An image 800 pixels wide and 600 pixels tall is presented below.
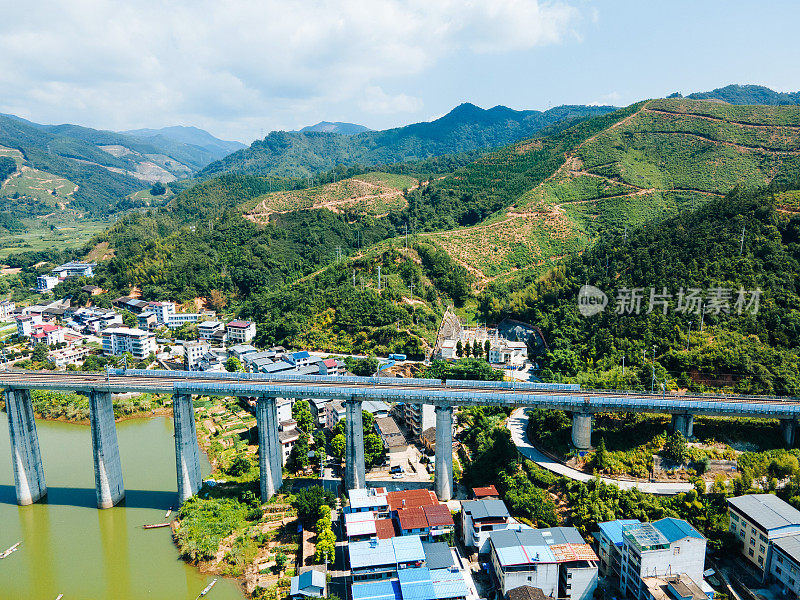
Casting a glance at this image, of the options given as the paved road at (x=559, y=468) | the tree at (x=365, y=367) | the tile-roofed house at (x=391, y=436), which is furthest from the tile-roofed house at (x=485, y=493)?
the tree at (x=365, y=367)

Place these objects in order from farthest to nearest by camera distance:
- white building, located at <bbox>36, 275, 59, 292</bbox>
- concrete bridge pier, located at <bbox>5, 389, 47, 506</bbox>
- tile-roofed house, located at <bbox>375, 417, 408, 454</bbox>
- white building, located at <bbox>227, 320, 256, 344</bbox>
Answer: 1. white building, located at <bbox>36, 275, 59, 292</bbox>
2. white building, located at <bbox>227, 320, 256, 344</bbox>
3. tile-roofed house, located at <bbox>375, 417, 408, 454</bbox>
4. concrete bridge pier, located at <bbox>5, 389, 47, 506</bbox>

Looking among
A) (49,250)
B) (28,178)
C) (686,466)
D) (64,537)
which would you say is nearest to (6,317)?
(49,250)

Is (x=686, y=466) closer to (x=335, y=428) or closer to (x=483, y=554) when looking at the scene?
(x=483, y=554)

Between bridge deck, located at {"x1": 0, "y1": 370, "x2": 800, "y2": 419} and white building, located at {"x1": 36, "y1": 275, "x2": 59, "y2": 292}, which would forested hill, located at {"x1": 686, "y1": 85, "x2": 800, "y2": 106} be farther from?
white building, located at {"x1": 36, "y1": 275, "x2": 59, "y2": 292}

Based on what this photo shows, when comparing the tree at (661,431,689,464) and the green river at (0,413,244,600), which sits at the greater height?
the tree at (661,431,689,464)

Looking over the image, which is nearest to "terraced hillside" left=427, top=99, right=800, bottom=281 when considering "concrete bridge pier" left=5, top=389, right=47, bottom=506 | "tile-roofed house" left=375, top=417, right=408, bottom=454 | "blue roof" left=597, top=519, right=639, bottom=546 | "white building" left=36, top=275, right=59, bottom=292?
"tile-roofed house" left=375, top=417, right=408, bottom=454

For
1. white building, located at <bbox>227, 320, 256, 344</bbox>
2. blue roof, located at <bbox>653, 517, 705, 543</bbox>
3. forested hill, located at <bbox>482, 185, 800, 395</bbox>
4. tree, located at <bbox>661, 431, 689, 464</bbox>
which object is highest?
forested hill, located at <bbox>482, 185, 800, 395</bbox>

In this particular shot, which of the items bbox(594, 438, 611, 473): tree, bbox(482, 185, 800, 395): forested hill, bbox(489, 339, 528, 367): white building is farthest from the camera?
bbox(489, 339, 528, 367): white building

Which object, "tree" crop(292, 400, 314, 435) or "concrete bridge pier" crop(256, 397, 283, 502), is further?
"tree" crop(292, 400, 314, 435)

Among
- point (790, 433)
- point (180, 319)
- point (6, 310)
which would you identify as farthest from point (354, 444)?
point (6, 310)
